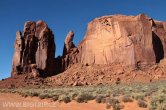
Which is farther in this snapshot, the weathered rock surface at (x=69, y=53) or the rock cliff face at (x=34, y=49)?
the weathered rock surface at (x=69, y=53)

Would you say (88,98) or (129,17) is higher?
(129,17)

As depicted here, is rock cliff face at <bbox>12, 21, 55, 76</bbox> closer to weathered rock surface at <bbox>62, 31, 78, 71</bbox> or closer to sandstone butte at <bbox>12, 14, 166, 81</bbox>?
sandstone butte at <bbox>12, 14, 166, 81</bbox>

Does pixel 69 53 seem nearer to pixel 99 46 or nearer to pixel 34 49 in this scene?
pixel 34 49

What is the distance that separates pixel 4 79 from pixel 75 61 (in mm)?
19480

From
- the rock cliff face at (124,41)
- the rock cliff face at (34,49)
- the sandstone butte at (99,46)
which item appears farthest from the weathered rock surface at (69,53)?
the rock cliff face at (34,49)

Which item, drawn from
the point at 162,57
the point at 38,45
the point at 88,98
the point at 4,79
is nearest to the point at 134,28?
the point at 162,57

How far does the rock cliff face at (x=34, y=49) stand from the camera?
76.4 meters

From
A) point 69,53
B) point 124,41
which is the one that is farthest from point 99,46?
point 69,53

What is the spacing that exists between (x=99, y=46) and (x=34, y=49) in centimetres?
1708

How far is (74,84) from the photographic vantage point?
65.6 m

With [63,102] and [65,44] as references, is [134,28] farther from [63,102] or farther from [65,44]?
[63,102]

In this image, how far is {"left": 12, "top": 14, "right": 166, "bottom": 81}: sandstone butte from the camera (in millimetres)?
68750

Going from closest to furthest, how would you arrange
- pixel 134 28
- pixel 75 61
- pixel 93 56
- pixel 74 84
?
pixel 74 84 → pixel 134 28 → pixel 93 56 → pixel 75 61

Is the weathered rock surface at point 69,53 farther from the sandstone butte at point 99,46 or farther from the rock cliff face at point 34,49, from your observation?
the rock cliff face at point 34,49
